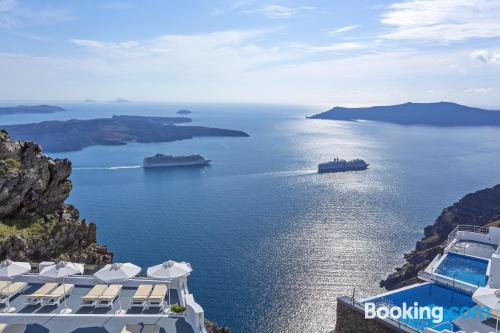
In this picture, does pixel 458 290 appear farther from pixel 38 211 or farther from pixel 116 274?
pixel 38 211

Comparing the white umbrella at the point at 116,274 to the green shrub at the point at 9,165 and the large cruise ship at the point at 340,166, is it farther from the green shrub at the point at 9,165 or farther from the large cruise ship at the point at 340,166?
the large cruise ship at the point at 340,166

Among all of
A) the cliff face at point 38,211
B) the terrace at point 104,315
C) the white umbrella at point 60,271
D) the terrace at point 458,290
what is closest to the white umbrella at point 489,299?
the terrace at point 458,290

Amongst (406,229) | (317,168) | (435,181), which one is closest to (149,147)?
(317,168)

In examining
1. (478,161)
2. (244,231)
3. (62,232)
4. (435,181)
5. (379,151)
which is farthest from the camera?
(379,151)

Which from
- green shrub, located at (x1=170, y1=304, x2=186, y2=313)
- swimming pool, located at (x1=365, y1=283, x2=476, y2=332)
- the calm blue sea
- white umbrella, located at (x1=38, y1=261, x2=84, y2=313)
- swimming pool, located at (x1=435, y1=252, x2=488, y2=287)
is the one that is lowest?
the calm blue sea

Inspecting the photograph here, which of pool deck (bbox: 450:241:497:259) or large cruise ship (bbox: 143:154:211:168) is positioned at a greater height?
pool deck (bbox: 450:241:497:259)

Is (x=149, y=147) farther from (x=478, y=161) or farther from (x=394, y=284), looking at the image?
(x=394, y=284)

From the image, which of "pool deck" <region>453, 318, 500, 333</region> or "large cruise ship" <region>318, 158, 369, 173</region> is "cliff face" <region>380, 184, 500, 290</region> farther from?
"large cruise ship" <region>318, 158, 369, 173</region>

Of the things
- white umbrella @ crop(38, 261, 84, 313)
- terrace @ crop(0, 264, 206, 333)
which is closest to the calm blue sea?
terrace @ crop(0, 264, 206, 333)
